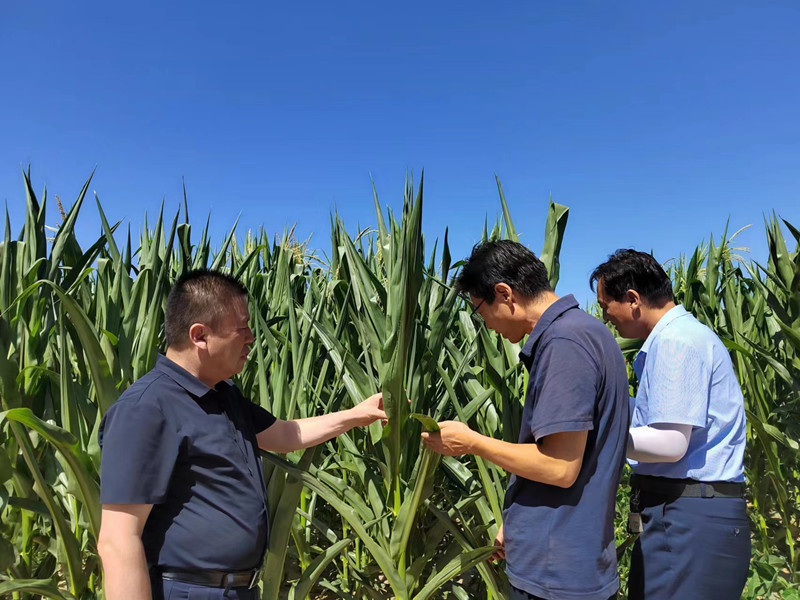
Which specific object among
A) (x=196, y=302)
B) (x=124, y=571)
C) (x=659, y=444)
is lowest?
(x=124, y=571)

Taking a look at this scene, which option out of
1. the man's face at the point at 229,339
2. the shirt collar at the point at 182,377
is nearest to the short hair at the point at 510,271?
the man's face at the point at 229,339

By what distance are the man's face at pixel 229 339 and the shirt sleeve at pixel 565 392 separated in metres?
0.58

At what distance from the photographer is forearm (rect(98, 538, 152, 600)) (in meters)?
0.81

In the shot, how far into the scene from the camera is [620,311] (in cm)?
145

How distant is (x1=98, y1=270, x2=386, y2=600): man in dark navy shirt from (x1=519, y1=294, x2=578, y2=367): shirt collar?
567 mm

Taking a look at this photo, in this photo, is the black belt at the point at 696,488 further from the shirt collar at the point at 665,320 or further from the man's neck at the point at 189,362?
the man's neck at the point at 189,362

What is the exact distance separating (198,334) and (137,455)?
25 centimetres

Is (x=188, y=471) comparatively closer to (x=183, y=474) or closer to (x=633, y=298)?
(x=183, y=474)

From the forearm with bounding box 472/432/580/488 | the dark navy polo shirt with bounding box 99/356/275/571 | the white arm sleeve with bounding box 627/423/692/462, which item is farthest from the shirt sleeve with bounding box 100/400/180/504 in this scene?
the white arm sleeve with bounding box 627/423/692/462

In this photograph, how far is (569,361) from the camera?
3.31ft

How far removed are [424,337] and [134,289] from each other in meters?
0.82

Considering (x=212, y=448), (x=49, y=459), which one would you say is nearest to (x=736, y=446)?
(x=212, y=448)

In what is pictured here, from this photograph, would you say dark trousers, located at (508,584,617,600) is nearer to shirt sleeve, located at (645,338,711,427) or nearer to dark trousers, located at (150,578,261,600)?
shirt sleeve, located at (645,338,711,427)

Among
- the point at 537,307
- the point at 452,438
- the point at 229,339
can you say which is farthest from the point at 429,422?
the point at 229,339
